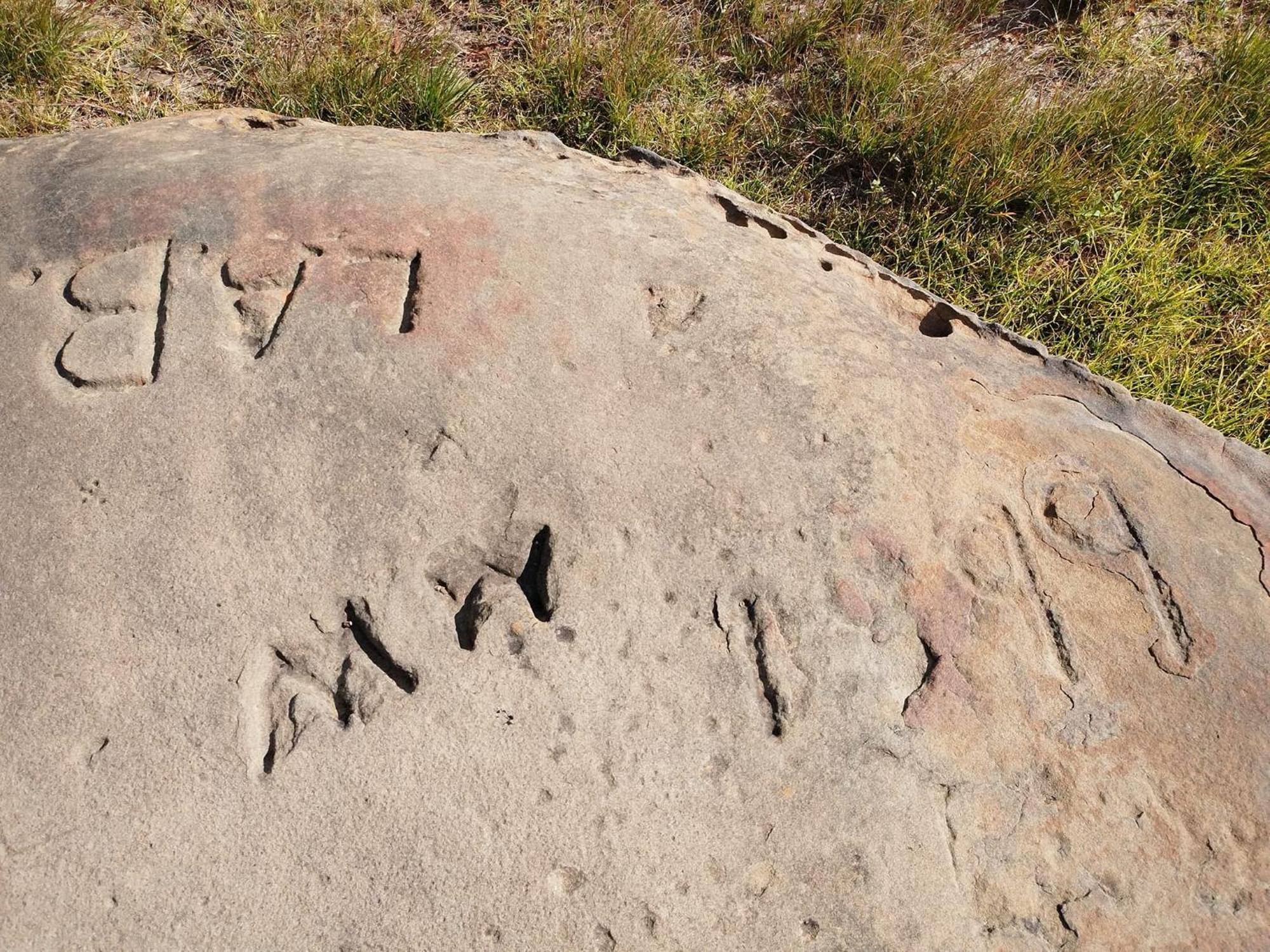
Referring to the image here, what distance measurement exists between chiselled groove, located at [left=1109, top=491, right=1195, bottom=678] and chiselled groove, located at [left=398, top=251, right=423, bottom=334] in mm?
1174

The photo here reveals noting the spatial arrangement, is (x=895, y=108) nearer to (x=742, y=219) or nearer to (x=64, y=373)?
(x=742, y=219)

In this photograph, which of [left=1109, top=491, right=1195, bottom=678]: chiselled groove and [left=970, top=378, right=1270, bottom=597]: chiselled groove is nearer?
[left=1109, top=491, right=1195, bottom=678]: chiselled groove

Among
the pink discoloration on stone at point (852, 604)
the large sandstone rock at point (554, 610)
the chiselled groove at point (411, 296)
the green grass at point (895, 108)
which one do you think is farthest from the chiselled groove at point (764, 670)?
the green grass at point (895, 108)

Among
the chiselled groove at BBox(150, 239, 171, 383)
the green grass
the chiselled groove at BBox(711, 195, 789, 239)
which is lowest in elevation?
the green grass

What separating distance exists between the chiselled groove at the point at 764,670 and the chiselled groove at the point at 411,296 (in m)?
0.67

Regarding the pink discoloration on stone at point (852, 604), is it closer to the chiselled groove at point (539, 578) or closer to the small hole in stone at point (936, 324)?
the chiselled groove at point (539, 578)

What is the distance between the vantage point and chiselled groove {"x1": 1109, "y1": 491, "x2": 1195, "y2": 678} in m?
1.63

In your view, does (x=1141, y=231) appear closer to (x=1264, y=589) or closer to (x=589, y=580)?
(x=1264, y=589)

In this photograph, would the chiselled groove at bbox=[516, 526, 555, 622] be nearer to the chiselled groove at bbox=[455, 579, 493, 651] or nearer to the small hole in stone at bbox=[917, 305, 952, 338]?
the chiselled groove at bbox=[455, 579, 493, 651]

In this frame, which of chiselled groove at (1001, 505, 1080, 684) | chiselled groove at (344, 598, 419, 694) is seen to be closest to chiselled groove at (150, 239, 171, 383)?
chiselled groove at (344, 598, 419, 694)

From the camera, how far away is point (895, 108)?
2.99 metres

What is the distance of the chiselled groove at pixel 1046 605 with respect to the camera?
160 cm

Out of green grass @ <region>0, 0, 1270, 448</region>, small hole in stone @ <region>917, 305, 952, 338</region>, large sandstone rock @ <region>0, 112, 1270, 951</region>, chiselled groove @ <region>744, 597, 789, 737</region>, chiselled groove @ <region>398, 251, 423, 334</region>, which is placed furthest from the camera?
green grass @ <region>0, 0, 1270, 448</region>

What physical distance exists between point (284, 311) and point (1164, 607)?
4.70ft
